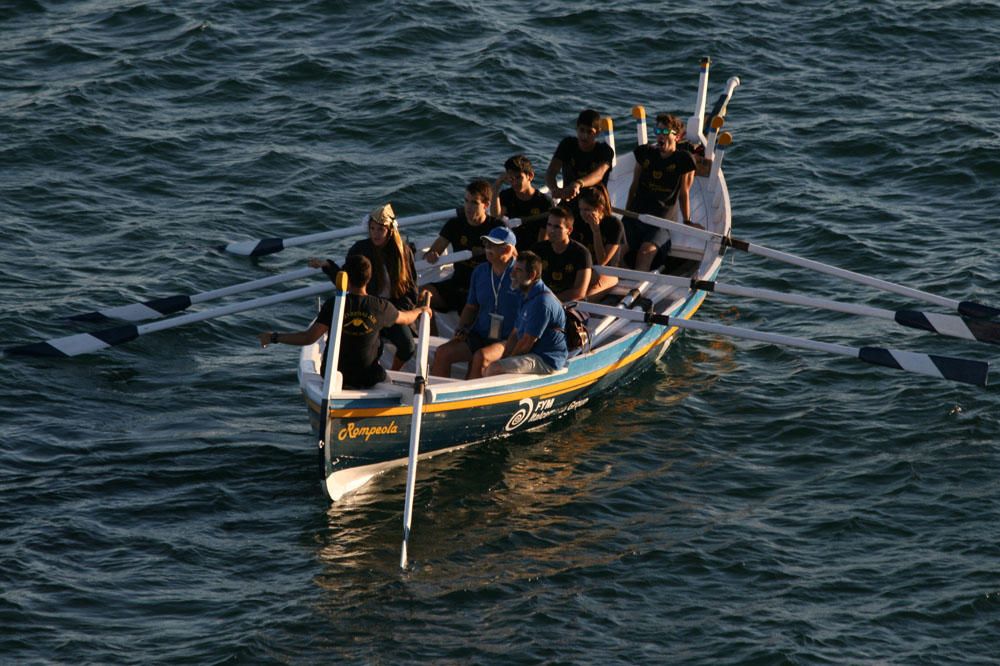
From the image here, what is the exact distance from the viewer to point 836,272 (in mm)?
16891

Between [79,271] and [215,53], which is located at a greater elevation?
[215,53]

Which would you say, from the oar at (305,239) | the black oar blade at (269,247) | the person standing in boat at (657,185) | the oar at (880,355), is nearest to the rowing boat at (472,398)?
the oar at (880,355)

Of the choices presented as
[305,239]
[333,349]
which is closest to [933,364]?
[333,349]

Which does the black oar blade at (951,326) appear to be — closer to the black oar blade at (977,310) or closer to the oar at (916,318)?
the oar at (916,318)

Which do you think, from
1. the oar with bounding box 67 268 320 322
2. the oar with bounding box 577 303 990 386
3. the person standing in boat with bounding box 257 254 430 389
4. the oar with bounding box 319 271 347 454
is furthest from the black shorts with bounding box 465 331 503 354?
the oar with bounding box 319 271 347 454

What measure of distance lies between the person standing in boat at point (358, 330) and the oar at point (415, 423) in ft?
1.16

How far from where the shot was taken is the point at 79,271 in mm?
18938

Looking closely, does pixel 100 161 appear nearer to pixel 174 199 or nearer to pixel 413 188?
pixel 174 199

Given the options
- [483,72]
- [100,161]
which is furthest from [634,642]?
[483,72]

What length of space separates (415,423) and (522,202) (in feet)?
13.5

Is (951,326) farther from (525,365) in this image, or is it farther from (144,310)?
(144,310)

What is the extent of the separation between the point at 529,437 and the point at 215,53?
43.4 ft

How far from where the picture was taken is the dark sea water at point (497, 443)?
12.1m

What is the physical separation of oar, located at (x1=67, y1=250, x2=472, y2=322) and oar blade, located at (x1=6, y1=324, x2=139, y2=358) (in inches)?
26.5
